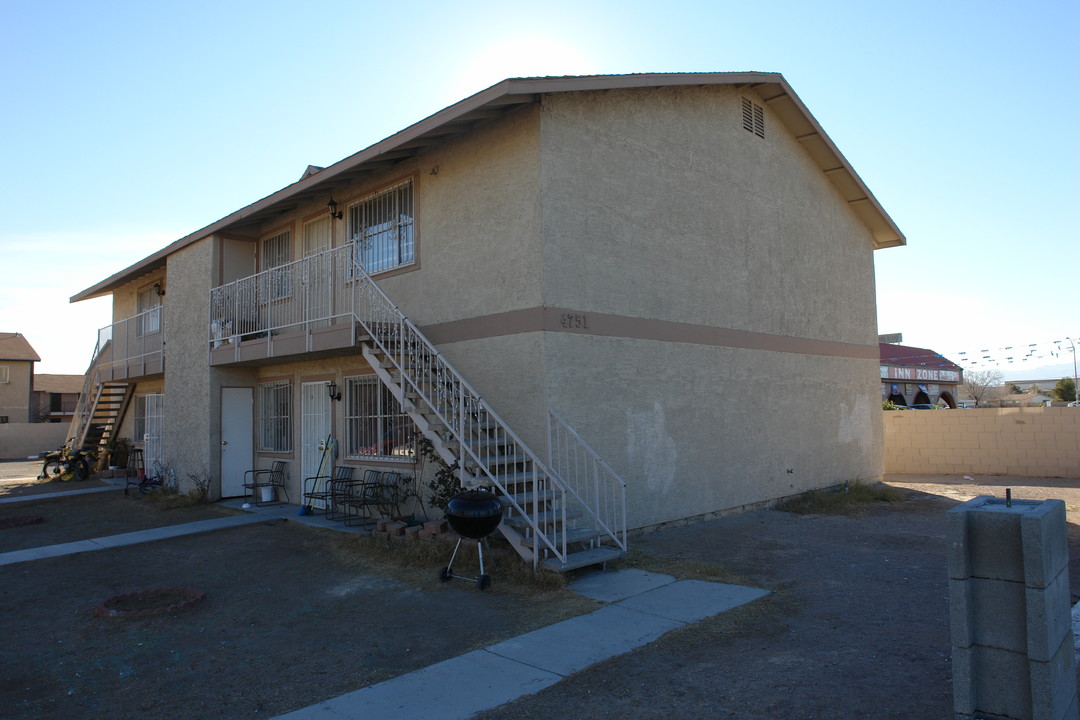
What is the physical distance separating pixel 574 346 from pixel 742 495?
14.6ft

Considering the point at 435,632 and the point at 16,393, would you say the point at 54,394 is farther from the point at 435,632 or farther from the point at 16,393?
the point at 435,632

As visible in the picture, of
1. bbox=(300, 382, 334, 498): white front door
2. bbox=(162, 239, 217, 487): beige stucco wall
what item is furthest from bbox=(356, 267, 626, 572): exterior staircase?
bbox=(162, 239, 217, 487): beige stucco wall

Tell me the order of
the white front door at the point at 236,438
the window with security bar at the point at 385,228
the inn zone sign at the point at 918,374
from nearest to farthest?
the window with security bar at the point at 385,228, the white front door at the point at 236,438, the inn zone sign at the point at 918,374

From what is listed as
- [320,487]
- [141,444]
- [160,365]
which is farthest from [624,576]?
[141,444]

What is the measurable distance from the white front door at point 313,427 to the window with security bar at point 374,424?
2.48 feet

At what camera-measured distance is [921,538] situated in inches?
374

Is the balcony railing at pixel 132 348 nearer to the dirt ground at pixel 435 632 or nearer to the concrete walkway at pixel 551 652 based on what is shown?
the dirt ground at pixel 435 632

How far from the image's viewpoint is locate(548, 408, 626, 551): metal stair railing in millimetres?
8523

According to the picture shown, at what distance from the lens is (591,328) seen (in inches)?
359

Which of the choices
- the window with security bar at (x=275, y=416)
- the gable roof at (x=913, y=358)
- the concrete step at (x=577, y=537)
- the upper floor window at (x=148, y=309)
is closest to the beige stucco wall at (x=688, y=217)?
the concrete step at (x=577, y=537)

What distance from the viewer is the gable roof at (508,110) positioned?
342 inches

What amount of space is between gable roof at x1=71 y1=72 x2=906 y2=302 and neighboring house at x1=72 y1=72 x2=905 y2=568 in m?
0.05

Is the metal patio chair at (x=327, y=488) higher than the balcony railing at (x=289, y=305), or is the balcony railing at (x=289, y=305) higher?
the balcony railing at (x=289, y=305)

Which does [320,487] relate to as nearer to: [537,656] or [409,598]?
[409,598]
